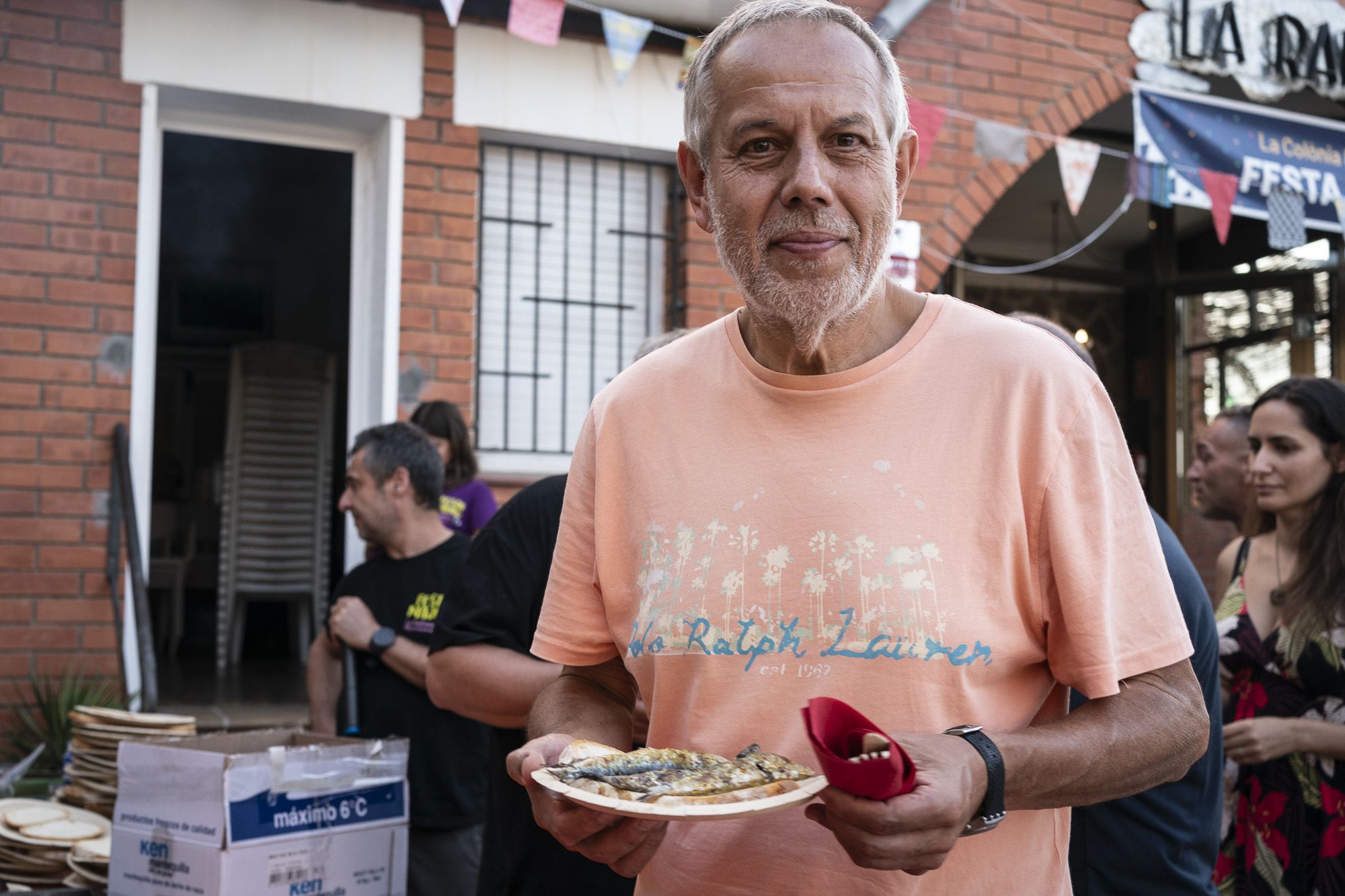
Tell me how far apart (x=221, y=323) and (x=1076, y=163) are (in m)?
7.54

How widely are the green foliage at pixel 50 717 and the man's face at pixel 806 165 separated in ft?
14.0

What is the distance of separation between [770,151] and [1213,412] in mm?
8945

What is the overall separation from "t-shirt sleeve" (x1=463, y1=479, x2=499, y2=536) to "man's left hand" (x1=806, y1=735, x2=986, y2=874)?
4.08 meters

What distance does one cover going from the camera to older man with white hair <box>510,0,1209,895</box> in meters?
1.47

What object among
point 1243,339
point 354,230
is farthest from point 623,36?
point 1243,339

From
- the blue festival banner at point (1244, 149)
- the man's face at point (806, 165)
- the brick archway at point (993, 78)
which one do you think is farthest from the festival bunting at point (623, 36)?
the man's face at point (806, 165)

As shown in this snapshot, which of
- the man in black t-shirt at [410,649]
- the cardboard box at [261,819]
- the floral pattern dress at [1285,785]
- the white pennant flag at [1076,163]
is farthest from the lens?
the white pennant flag at [1076,163]

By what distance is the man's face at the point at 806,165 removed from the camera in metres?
1.61

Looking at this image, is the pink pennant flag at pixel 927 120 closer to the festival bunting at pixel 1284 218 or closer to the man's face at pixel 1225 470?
the man's face at pixel 1225 470

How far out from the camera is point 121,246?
17.1ft

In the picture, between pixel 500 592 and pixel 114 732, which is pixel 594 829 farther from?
pixel 114 732

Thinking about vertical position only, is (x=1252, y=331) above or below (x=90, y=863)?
above

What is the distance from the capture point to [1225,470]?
500 cm

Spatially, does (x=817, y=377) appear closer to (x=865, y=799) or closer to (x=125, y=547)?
(x=865, y=799)
